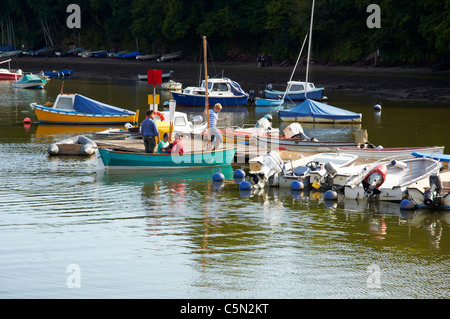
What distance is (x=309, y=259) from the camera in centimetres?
1416

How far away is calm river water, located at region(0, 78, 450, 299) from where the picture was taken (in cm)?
1261

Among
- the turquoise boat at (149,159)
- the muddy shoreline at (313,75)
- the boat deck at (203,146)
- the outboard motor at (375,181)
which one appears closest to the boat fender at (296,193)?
the outboard motor at (375,181)

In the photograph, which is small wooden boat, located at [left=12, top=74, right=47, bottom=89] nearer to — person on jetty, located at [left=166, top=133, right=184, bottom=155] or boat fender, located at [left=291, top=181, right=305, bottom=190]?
person on jetty, located at [left=166, top=133, right=184, bottom=155]

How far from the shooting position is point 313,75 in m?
60.2

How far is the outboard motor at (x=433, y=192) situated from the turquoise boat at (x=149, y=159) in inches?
315

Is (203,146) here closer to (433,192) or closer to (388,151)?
(388,151)

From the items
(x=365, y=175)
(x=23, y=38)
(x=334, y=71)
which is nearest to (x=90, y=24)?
(x=23, y=38)

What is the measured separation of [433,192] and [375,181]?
1.64 metres

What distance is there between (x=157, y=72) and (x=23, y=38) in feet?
303

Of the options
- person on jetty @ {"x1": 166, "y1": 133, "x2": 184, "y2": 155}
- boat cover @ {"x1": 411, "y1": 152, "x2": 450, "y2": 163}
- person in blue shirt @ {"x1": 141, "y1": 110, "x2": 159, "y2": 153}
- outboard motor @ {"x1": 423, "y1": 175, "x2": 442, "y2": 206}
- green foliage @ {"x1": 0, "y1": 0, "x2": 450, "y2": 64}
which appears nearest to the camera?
outboard motor @ {"x1": 423, "y1": 175, "x2": 442, "y2": 206}

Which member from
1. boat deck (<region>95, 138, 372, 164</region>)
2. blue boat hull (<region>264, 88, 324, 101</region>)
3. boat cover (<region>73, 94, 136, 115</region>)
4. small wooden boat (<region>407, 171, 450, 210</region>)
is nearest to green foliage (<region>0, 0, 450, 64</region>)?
blue boat hull (<region>264, 88, 324, 101</region>)

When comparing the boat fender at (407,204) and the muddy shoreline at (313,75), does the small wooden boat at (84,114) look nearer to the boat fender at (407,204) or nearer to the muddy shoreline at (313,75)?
the boat fender at (407,204)

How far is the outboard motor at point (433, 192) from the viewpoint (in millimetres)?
17750
